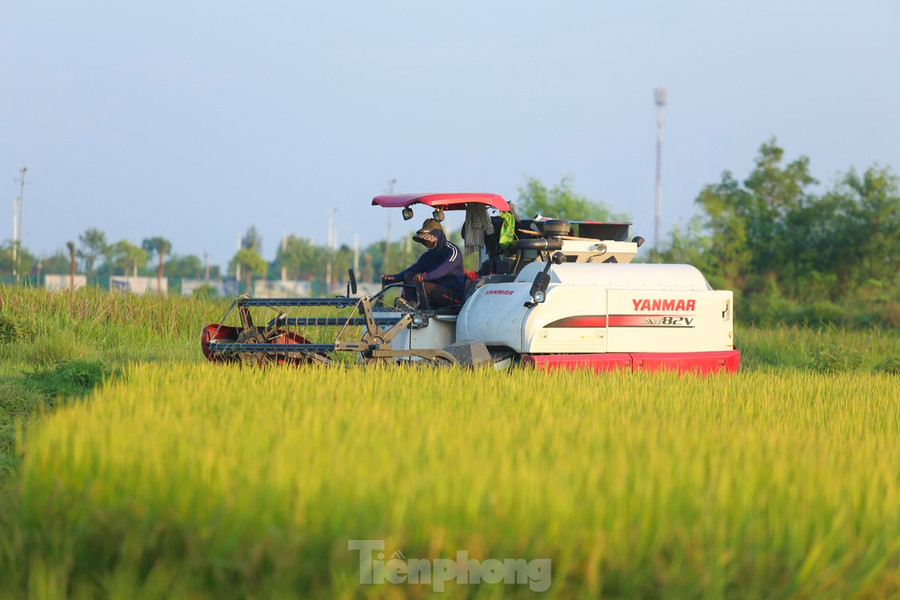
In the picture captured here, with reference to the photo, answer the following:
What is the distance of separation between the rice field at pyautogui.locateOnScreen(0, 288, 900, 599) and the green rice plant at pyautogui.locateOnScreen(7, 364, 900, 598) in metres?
0.01

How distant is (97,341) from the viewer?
18656 mm

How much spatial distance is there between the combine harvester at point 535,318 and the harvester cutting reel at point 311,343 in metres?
0.01

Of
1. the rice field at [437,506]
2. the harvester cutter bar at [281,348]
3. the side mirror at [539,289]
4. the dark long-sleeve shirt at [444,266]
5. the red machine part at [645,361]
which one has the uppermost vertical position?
the dark long-sleeve shirt at [444,266]

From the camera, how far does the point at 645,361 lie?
11188 millimetres

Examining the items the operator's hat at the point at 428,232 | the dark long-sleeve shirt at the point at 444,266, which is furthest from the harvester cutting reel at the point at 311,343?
the operator's hat at the point at 428,232

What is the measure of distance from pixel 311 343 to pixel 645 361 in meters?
3.51

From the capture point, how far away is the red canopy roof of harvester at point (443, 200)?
446 inches

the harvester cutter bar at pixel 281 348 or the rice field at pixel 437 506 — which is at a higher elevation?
the harvester cutter bar at pixel 281 348

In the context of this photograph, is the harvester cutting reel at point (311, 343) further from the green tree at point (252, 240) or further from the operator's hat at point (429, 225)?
the green tree at point (252, 240)

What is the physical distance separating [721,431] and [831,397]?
3.48 metres

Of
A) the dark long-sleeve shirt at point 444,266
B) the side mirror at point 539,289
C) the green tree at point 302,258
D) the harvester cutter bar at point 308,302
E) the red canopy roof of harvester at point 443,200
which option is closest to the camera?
the side mirror at point 539,289

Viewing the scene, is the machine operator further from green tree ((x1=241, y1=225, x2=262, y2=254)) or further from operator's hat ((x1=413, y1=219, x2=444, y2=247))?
green tree ((x1=241, y1=225, x2=262, y2=254))

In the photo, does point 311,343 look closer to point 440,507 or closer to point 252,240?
point 440,507

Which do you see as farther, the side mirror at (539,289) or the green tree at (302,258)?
the green tree at (302,258)
